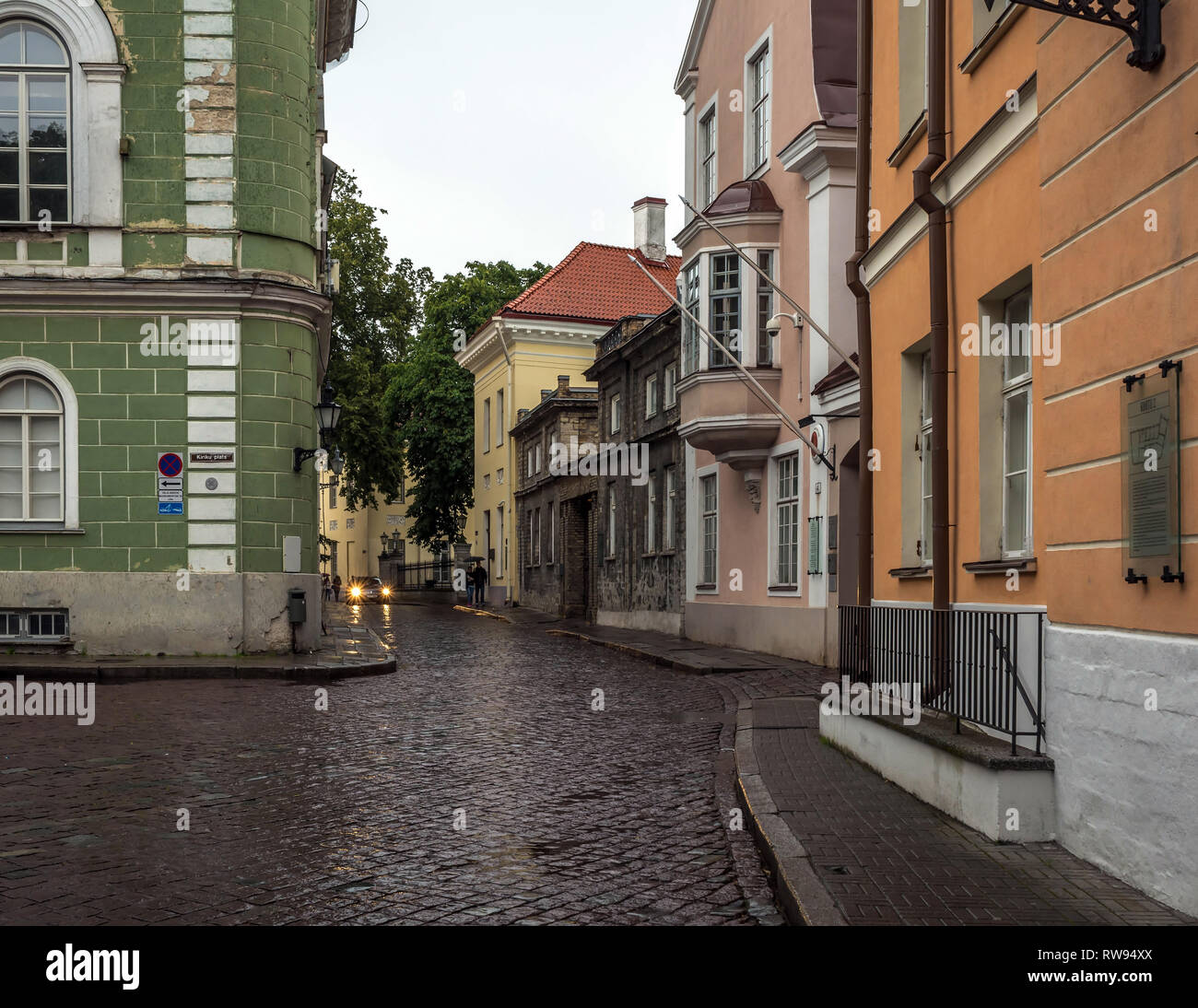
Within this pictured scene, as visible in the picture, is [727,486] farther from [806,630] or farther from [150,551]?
[150,551]

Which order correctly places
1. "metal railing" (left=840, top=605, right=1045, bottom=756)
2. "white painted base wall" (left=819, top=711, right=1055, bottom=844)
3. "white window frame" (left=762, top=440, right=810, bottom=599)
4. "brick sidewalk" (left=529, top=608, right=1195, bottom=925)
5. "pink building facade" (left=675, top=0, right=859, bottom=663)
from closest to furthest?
1. "brick sidewalk" (left=529, top=608, right=1195, bottom=925)
2. "white painted base wall" (left=819, top=711, right=1055, bottom=844)
3. "metal railing" (left=840, top=605, right=1045, bottom=756)
4. "pink building facade" (left=675, top=0, right=859, bottom=663)
5. "white window frame" (left=762, top=440, right=810, bottom=599)

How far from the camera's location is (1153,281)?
5.56 m

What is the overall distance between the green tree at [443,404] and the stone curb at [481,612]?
24.2 feet

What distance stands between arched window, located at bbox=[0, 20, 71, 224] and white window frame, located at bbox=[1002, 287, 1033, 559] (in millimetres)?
14671

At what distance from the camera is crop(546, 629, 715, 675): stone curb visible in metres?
18.1

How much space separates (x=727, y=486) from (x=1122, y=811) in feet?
57.0

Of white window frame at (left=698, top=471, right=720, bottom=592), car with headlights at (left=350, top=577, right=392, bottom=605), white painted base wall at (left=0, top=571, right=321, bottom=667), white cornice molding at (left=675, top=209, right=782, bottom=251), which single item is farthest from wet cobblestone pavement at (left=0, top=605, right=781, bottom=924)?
car with headlights at (left=350, top=577, right=392, bottom=605)

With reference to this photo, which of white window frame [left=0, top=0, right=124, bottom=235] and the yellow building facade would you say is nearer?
white window frame [left=0, top=0, right=124, bottom=235]

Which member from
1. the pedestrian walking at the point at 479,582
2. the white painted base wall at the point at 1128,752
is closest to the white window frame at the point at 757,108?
the white painted base wall at the point at 1128,752

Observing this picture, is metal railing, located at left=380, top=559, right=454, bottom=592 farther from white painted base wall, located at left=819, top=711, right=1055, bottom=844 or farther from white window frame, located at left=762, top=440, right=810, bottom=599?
white painted base wall, located at left=819, top=711, right=1055, bottom=844

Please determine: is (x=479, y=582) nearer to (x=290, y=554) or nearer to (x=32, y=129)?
(x=290, y=554)

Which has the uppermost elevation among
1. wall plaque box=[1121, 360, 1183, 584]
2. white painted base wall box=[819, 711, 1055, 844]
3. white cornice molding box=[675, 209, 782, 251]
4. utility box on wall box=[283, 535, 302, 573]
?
white cornice molding box=[675, 209, 782, 251]

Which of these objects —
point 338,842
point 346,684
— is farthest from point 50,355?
point 338,842
